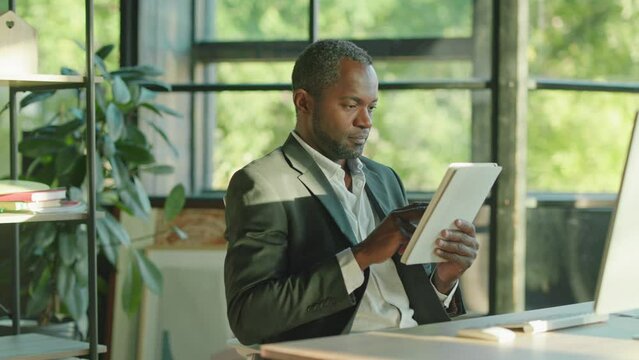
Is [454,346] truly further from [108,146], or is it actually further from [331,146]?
[108,146]

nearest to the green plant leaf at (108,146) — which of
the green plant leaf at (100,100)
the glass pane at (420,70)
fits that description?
the green plant leaf at (100,100)

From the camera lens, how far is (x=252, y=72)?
4.60 meters

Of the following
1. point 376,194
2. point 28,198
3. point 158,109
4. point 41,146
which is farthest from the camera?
point 158,109

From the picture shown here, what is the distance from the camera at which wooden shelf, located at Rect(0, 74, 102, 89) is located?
11.0 feet

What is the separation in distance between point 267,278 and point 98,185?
1.72 metres

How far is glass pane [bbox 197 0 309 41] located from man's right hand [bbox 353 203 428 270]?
217 cm

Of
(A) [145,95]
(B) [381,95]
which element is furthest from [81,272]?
(B) [381,95]

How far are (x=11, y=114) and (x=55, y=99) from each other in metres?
0.76

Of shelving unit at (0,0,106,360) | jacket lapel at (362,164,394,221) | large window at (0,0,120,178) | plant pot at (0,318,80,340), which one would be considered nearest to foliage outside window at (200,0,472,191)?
large window at (0,0,120,178)

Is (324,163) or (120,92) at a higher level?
(120,92)

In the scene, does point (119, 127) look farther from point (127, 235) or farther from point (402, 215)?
point (402, 215)

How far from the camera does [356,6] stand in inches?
Result: 177

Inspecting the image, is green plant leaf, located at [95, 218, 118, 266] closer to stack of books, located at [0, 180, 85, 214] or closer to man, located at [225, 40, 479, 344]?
stack of books, located at [0, 180, 85, 214]

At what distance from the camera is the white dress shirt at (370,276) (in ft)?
8.86
